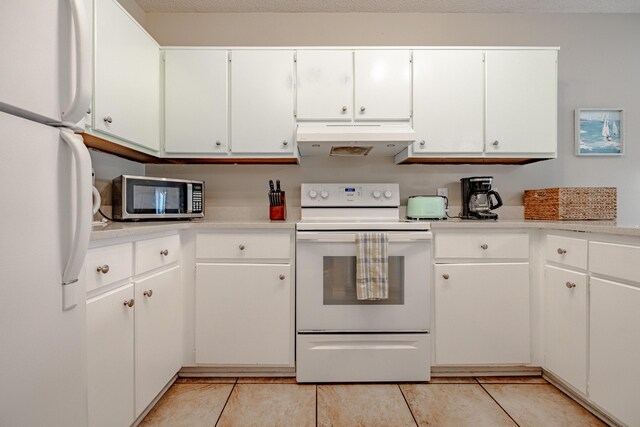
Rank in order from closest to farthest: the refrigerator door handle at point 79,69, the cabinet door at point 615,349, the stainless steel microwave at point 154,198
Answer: the refrigerator door handle at point 79,69 < the cabinet door at point 615,349 < the stainless steel microwave at point 154,198

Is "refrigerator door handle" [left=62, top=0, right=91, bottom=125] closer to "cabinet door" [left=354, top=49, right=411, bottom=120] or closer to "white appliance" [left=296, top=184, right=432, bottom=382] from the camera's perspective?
"white appliance" [left=296, top=184, right=432, bottom=382]

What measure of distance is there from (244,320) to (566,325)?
67.9 inches

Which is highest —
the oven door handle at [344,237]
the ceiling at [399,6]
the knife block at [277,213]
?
the ceiling at [399,6]

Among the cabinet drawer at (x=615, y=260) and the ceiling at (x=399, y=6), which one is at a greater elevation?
the ceiling at (x=399, y=6)

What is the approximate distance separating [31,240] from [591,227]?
6.86 ft

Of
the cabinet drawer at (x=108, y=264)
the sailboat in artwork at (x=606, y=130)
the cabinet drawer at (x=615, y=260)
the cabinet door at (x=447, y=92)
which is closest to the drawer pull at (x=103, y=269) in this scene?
the cabinet drawer at (x=108, y=264)

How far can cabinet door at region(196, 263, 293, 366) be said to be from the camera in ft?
6.28

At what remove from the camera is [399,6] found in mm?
2473

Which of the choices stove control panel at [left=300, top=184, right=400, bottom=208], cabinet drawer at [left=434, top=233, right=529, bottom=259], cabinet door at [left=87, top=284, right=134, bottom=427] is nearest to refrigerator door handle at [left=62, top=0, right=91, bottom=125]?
cabinet door at [left=87, top=284, right=134, bottom=427]

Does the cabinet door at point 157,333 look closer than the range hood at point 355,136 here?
Yes

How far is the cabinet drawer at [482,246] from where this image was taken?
1949 millimetres

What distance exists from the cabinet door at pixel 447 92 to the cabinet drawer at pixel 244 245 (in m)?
1.12

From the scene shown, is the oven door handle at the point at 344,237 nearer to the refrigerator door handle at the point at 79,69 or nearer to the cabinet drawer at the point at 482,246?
the cabinet drawer at the point at 482,246

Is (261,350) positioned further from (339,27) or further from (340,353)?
(339,27)
